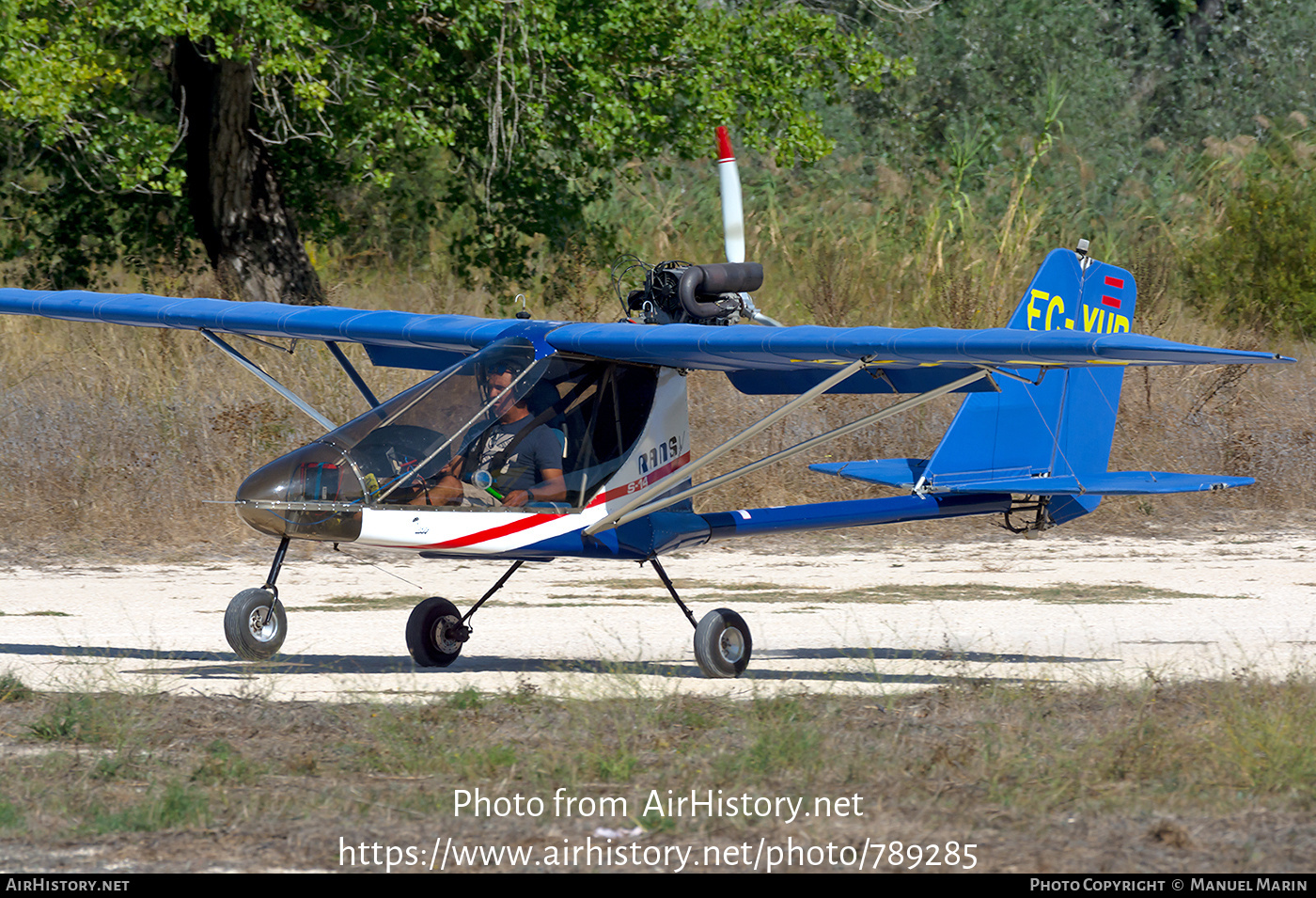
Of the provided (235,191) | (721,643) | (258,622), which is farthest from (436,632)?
(235,191)

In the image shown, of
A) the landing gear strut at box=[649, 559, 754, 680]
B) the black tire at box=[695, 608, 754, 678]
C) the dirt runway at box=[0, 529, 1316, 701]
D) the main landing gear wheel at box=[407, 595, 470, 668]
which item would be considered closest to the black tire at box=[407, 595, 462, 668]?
the main landing gear wheel at box=[407, 595, 470, 668]

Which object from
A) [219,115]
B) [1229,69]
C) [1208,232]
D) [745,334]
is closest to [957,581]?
[745,334]

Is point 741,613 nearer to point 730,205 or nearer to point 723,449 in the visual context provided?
point 730,205

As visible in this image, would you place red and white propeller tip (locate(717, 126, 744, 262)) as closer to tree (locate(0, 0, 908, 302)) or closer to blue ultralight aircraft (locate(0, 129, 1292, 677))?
blue ultralight aircraft (locate(0, 129, 1292, 677))

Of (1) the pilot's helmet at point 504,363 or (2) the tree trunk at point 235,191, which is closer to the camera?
(1) the pilot's helmet at point 504,363

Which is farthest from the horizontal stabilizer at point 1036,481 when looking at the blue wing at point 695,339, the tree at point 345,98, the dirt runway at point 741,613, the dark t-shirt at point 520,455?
the tree at point 345,98

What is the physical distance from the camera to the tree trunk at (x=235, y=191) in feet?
61.0

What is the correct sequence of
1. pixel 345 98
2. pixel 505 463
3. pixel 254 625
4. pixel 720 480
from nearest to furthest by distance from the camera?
pixel 505 463 < pixel 254 625 < pixel 720 480 < pixel 345 98

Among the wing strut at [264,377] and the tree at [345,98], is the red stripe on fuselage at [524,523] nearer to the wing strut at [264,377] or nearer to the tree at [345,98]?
the wing strut at [264,377]

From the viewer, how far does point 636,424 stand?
362 inches

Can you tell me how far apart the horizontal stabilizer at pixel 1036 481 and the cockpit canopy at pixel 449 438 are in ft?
5.76

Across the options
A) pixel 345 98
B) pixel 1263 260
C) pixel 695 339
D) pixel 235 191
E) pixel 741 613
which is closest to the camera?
pixel 695 339

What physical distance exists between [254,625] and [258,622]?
4 centimetres

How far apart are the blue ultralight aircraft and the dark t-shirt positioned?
0.04ft
